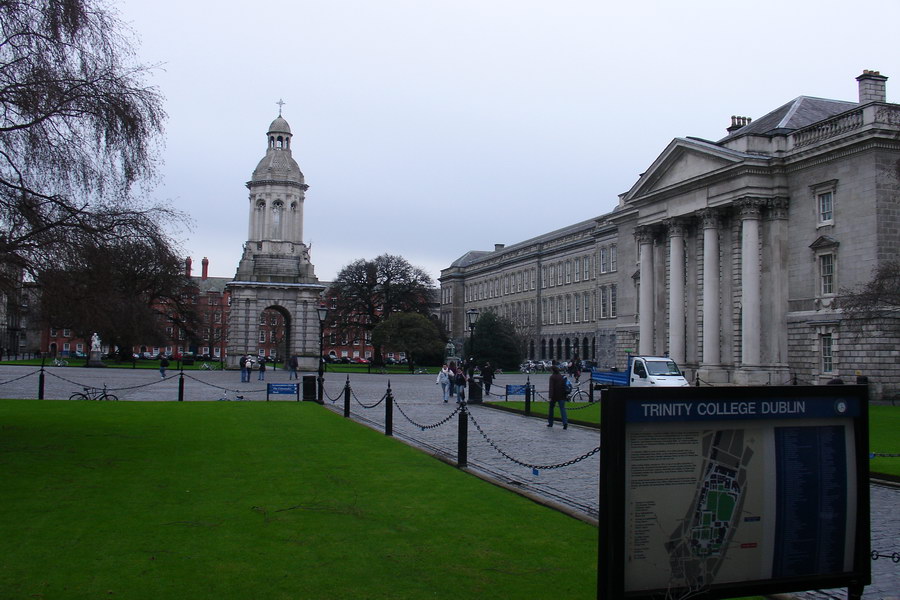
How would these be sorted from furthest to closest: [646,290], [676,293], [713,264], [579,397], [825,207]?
[646,290], [676,293], [713,264], [825,207], [579,397]

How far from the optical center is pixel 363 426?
802 inches

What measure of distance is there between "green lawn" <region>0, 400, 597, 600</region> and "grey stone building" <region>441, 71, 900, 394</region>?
101 feet

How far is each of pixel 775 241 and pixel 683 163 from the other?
8.42 m

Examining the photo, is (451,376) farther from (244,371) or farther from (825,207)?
(825,207)

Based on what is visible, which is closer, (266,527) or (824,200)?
(266,527)

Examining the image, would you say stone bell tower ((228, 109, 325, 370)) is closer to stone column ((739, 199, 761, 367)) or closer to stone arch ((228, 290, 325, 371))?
stone arch ((228, 290, 325, 371))

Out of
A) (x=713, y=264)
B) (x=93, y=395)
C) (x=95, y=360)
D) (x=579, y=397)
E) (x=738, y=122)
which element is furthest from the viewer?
(x=95, y=360)

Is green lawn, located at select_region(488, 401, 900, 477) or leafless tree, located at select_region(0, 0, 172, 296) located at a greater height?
leafless tree, located at select_region(0, 0, 172, 296)

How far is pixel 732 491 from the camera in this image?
4805mm

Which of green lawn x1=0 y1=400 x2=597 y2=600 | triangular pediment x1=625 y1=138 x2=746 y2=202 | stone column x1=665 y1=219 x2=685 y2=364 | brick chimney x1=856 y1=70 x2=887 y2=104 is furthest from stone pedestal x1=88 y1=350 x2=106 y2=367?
brick chimney x1=856 y1=70 x2=887 y2=104

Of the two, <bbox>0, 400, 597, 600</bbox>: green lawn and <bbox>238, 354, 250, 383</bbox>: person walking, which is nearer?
<bbox>0, 400, 597, 600</bbox>: green lawn

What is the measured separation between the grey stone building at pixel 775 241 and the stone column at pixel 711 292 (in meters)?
0.06

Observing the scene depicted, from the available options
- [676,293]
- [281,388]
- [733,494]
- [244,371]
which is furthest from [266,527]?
[676,293]

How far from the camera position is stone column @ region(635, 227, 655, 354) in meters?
53.1
